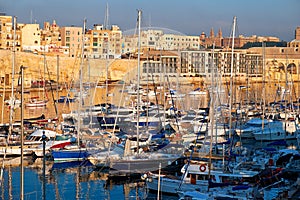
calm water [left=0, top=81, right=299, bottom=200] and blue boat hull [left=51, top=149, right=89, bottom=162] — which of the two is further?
blue boat hull [left=51, top=149, right=89, bottom=162]

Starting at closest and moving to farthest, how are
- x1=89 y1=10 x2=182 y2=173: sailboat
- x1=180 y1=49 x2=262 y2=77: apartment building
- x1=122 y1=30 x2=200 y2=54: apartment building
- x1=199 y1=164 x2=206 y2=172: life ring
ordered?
x1=199 y1=164 x2=206 y2=172: life ring, x1=89 y1=10 x2=182 y2=173: sailboat, x1=122 y1=30 x2=200 y2=54: apartment building, x1=180 y1=49 x2=262 y2=77: apartment building

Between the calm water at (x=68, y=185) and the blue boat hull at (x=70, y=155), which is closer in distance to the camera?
the calm water at (x=68, y=185)

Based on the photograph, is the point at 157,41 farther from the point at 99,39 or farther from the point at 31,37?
the point at 99,39

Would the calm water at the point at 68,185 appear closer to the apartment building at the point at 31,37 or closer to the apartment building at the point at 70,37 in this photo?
the apartment building at the point at 31,37

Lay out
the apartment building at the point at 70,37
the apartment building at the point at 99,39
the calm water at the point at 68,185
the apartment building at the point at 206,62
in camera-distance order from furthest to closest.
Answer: the apartment building at the point at 70,37 → the apartment building at the point at 99,39 → the apartment building at the point at 206,62 → the calm water at the point at 68,185

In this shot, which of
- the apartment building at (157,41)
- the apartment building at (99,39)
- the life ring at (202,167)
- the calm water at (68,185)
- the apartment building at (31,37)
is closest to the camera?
the life ring at (202,167)

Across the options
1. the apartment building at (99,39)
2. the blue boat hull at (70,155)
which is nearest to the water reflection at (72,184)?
the blue boat hull at (70,155)

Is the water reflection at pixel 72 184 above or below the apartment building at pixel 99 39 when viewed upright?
below

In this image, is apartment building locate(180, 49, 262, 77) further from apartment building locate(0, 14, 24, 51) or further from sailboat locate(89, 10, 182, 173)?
sailboat locate(89, 10, 182, 173)

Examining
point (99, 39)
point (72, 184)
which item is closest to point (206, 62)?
point (99, 39)

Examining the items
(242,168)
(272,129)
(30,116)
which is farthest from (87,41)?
(242,168)

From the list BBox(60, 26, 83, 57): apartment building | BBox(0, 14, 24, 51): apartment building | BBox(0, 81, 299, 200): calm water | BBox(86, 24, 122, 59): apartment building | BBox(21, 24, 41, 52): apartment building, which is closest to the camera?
BBox(0, 81, 299, 200): calm water

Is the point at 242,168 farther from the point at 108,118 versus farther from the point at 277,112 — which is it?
the point at 277,112

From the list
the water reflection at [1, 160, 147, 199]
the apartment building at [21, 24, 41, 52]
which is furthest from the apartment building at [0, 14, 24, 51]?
the water reflection at [1, 160, 147, 199]
